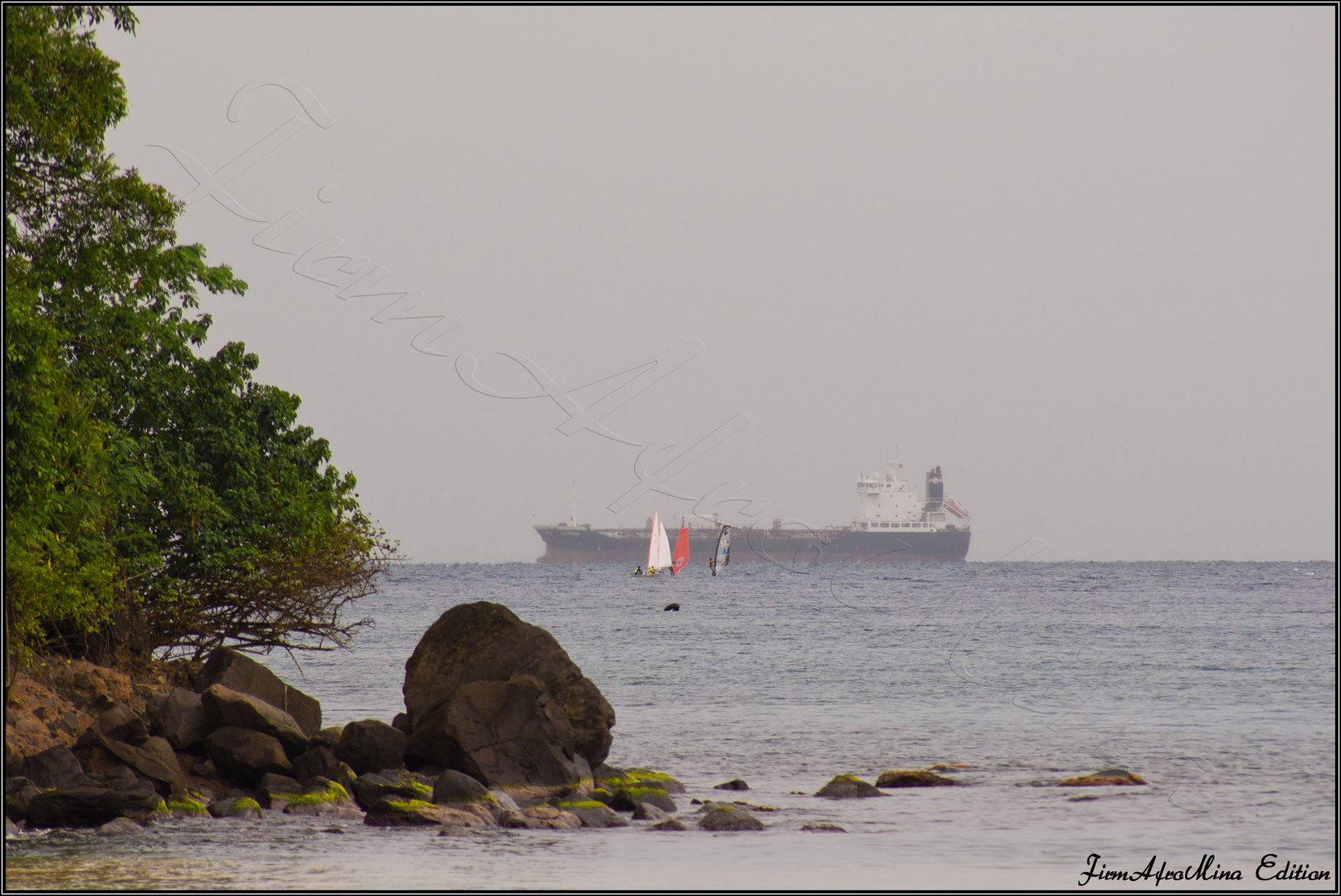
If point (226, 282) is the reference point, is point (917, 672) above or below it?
below

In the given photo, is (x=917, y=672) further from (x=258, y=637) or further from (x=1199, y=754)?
(x=258, y=637)

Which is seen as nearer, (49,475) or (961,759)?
(49,475)

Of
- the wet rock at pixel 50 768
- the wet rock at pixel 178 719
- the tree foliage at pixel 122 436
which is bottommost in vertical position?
the wet rock at pixel 50 768

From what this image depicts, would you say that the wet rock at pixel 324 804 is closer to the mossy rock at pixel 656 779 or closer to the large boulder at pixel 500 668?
the large boulder at pixel 500 668

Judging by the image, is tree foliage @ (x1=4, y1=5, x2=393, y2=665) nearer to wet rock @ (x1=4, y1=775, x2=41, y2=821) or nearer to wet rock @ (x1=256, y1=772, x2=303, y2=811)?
wet rock @ (x1=4, y1=775, x2=41, y2=821)

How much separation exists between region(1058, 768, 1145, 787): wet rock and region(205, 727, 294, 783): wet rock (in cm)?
1345

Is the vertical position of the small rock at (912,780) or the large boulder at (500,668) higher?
the large boulder at (500,668)

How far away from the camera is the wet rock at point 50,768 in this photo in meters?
18.0

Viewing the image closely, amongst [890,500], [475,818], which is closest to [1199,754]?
[475,818]

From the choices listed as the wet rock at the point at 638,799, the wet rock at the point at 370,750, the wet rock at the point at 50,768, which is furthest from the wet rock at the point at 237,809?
the wet rock at the point at 638,799

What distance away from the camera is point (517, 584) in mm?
135250

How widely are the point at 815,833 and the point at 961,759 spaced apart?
905 centimetres

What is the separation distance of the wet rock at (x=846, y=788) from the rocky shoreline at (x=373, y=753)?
3 cm

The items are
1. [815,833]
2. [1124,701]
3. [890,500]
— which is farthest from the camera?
[890,500]
